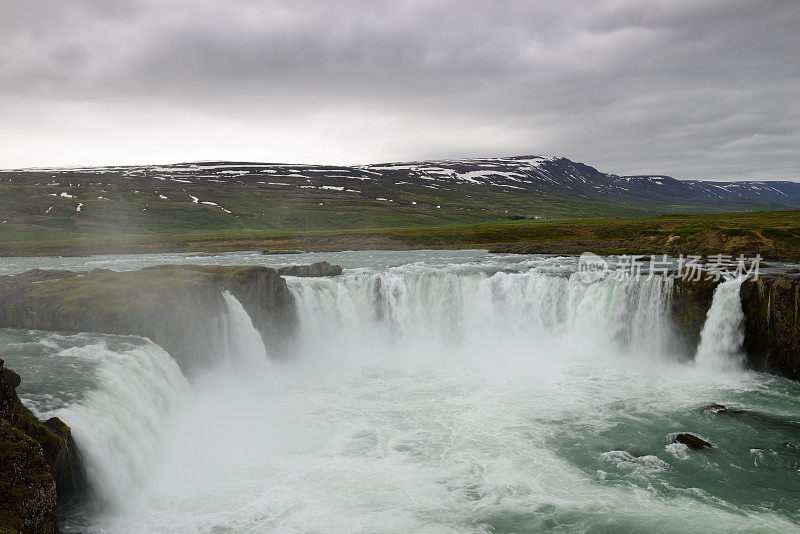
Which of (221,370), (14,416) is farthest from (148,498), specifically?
(221,370)

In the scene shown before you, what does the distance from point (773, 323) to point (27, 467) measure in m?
34.8

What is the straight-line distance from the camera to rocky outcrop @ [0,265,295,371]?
24.9 metres

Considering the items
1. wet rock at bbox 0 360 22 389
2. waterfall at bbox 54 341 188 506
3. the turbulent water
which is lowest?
the turbulent water

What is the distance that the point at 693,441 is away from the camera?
19781 millimetres

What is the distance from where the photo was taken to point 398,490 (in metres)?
16.7

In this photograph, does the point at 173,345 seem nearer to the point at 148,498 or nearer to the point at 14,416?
the point at 148,498

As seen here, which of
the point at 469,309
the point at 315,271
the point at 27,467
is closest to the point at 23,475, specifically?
the point at 27,467

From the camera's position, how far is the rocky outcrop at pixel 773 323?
2828 cm

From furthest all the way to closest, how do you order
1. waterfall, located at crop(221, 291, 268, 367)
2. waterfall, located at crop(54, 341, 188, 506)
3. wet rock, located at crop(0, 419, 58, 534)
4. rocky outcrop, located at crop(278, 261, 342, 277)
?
rocky outcrop, located at crop(278, 261, 342, 277) → waterfall, located at crop(221, 291, 268, 367) → waterfall, located at crop(54, 341, 188, 506) → wet rock, located at crop(0, 419, 58, 534)

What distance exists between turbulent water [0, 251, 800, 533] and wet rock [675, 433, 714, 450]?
0.46m

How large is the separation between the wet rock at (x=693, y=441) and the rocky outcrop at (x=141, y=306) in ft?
74.6

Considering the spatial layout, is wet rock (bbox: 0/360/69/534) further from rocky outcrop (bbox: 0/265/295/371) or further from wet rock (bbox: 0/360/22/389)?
rocky outcrop (bbox: 0/265/295/371)

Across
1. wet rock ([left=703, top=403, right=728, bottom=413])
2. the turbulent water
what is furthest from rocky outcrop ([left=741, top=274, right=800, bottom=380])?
wet rock ([left=703, top=403, right=728, bottom=413])

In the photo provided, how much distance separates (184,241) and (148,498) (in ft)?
323
